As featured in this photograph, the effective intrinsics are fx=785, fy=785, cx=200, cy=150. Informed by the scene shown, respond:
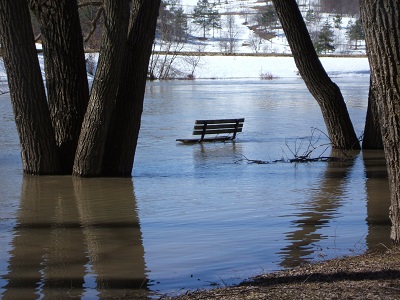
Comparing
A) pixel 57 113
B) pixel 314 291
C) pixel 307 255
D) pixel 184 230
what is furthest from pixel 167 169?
pixel 314 291

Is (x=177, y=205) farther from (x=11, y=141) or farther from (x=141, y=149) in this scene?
(x=11, y=141)

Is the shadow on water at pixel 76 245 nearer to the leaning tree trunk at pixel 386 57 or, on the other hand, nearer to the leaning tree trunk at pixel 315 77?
the leaning tree trunk at pixel 386 57

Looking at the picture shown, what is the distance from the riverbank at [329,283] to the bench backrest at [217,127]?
14330 mm

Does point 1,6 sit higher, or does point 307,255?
point 1,6

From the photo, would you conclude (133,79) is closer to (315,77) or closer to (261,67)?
(315,77)

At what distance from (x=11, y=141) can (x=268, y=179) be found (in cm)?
970

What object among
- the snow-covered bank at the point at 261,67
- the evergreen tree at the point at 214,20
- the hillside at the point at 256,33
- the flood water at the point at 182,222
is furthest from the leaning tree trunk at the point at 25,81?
the evergreen tree at the point at 214,20

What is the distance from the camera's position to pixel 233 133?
21.7 meters

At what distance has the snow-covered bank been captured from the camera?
7462cm

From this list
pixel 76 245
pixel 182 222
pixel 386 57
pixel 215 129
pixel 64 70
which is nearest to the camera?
pixel 386 57

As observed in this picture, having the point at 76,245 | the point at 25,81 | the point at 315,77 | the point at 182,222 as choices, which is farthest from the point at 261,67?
the point at 76,245

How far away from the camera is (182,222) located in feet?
31.3

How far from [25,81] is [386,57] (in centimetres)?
825

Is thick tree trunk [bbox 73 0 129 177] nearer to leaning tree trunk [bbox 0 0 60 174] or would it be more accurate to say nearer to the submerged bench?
leaning tree trunk [bbox 0 0 60 174]
